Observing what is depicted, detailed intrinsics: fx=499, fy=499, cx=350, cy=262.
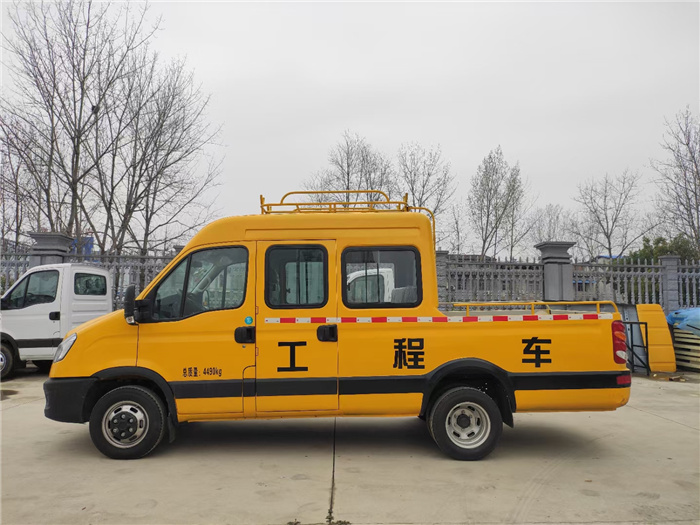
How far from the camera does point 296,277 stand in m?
5.07

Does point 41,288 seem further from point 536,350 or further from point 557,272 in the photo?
point 557,272

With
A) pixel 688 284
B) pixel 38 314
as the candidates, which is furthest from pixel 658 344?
pixel 38 314

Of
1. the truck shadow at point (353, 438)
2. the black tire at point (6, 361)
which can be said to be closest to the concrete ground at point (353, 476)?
the truck shadow at point (353, 438)

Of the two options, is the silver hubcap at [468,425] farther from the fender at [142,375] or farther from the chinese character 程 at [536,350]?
the fender at [142,375]

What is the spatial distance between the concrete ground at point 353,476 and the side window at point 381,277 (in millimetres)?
1598

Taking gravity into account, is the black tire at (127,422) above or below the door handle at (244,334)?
below

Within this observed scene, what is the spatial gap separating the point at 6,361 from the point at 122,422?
6.27 metres

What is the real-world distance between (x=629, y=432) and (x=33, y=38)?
18053 millimetres

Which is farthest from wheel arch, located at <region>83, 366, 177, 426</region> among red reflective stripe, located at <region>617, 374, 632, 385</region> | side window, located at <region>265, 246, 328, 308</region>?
red reflective stripe, located at <region>617, 374, 632, 385</region>

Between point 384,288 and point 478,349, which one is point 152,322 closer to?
point 384,288

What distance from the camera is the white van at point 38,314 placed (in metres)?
9.52

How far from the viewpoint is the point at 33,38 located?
15.0 meters

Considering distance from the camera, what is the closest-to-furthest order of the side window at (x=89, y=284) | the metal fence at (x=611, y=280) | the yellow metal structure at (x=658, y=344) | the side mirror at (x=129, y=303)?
the side mirror at (x=129, y=303) < the side window at (x=89, y=284) < the yellow metal structure at (x=658, y=344) < the metal fence at (x=611, y=280)

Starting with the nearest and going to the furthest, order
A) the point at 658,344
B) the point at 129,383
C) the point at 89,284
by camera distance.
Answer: the point at 129,383 → the point at 89,284 → the point at 658,344
